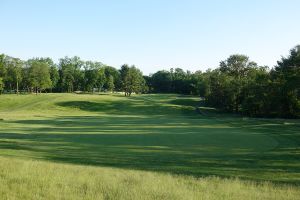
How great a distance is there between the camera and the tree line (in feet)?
248

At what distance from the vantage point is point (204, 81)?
11488 cm

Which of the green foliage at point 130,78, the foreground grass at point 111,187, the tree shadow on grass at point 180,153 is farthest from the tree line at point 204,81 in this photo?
the foreground grass at point 111,187

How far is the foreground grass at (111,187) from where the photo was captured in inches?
422

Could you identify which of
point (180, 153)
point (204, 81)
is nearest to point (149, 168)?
point (180, 153)

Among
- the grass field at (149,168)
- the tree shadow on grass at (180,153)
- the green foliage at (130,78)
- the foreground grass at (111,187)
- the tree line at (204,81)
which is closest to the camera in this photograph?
the foreground grass at (111,187)

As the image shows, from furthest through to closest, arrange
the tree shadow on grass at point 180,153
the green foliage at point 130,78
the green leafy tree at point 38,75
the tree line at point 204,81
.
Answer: the green foliage at point 130,78 < the green leafy tree at point 38,75 < the tree line at point 204,81 < the tree shadow on grass at point 180,153

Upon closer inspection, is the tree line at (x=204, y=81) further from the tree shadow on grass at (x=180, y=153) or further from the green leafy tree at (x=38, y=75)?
the tree shadow on grass at (x=180, y=153)

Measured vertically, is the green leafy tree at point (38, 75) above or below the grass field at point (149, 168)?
above

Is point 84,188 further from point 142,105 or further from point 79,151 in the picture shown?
point 142,105

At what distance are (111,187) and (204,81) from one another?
104 metres

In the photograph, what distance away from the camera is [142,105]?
103062 millimetres

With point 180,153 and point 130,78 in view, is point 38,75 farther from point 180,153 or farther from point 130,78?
point 180,153

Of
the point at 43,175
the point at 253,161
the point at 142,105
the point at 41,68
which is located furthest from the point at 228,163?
the point at 41,68

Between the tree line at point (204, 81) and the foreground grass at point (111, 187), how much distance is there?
55792 mm
